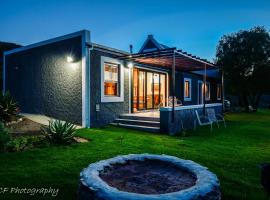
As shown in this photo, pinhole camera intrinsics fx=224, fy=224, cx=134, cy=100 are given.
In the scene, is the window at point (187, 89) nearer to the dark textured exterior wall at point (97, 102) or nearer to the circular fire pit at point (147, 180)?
the dark textured exterior wall at point (97, 102)

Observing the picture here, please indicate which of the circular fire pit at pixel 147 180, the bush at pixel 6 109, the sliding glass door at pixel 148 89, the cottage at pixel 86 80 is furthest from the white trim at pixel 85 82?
the circular fire pit at pixel 147 180

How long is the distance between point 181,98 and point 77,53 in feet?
33.6

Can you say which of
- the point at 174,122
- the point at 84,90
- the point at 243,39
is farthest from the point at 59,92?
the point at 243,39

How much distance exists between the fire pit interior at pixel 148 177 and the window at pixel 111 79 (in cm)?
720

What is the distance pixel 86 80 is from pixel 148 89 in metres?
5.28

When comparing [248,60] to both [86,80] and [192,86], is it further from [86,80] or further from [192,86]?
[86,80]

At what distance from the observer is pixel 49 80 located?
35.3ft

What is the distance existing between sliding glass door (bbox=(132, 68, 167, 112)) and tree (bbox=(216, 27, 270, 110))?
32.2 ft

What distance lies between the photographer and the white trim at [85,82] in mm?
9133

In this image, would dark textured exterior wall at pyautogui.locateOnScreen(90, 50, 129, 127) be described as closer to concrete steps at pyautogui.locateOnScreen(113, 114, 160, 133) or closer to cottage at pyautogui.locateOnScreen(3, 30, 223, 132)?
cottage at pyautogui.locateOnScreen(3, 30, 223, 132)

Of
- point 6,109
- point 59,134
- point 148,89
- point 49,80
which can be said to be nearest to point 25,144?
point 59,134

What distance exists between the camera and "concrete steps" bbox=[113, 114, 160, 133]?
366 inches

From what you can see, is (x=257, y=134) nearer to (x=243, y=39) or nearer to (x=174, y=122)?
(x=174, y=122)

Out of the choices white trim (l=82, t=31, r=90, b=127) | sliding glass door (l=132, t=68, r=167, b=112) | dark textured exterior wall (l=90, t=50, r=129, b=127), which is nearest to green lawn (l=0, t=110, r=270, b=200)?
white trim (l=82, t=31, r=90, b=127)
